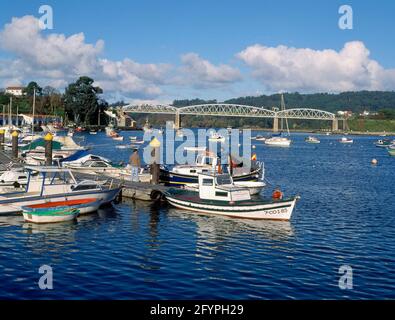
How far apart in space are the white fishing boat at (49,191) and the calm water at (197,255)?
Result: 1.03m

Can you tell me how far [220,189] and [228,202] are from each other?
3.95 feet

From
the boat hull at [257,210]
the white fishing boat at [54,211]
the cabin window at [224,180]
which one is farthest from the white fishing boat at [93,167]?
the boat hull at [257,210]

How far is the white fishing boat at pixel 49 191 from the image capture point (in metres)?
32.9

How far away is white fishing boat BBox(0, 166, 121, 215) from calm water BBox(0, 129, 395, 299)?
1029mm

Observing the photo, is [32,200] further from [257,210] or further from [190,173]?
[190,173]

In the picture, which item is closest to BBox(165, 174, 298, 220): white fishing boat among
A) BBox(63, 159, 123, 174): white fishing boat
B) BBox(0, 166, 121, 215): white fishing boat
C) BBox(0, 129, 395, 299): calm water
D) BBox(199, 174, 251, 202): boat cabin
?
BBox(199, 174, 251, 202): boat cabin

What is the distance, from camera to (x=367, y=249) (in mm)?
27672

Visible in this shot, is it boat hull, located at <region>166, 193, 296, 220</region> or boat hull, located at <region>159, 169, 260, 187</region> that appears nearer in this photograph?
boat hull, located at <region>166, 193, 296, 220</region>

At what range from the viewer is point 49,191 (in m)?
33.9

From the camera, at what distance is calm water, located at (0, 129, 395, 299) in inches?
806

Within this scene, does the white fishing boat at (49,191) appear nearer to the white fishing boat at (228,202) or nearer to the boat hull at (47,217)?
the boat hull at (47,217)

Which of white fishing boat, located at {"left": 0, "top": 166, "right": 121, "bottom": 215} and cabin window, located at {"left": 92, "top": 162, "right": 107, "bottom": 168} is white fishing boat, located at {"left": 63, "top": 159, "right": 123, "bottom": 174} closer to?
cabin window, located at {"left": 92, "top": 162, "right": 107, "bottom": 168}
